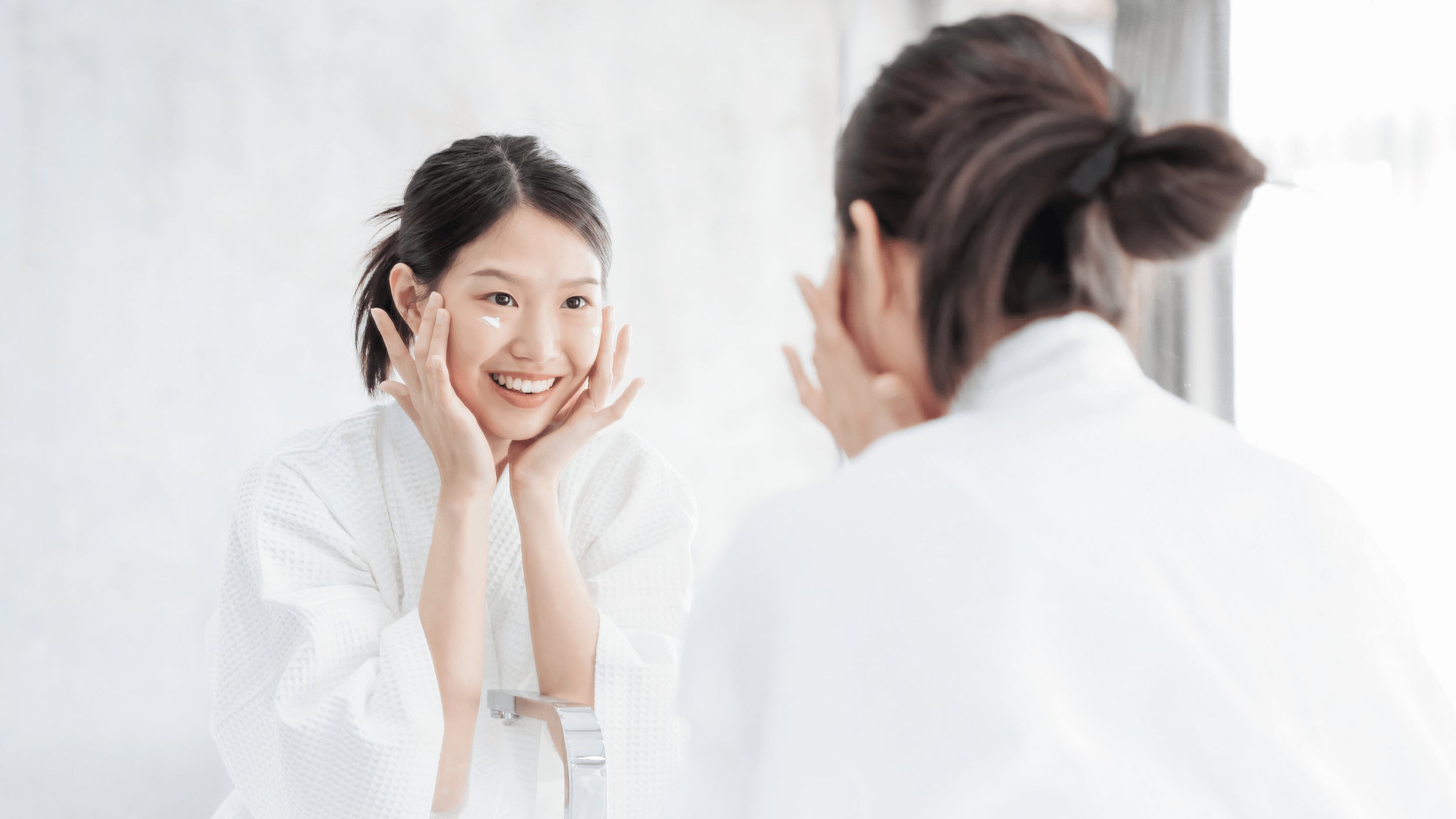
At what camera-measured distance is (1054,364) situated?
0.51 meters

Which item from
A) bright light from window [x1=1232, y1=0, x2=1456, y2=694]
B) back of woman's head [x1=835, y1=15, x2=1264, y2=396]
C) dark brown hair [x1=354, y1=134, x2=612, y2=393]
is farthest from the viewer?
bright light from window [x1=1232, y1=0, x2=1456, y2=694]

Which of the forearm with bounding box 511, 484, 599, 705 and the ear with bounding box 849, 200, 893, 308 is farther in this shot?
the forearm with bounding box 511, 484, 599, 705

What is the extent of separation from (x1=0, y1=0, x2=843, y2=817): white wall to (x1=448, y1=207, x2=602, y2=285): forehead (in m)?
0.86

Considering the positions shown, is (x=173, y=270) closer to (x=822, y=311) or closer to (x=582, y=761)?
(x=582, y=761)

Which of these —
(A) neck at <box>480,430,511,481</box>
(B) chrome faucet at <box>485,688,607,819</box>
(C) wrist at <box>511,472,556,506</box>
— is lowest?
(B) chrome faucet at <box>485,688,607,819</box>

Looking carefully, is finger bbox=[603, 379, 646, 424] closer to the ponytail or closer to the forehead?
the forehead

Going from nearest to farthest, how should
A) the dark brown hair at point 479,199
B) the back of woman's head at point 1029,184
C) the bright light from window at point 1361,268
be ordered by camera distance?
the back of woman's head at point 1029,184 < the dark brown hair at point 479,199 < the bright light from window at point 1361,268

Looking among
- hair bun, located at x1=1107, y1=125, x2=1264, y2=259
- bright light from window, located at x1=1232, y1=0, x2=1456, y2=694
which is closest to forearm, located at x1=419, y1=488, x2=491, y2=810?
hair bun, located at x1=1107, y1=125, x2=1264, y2=259

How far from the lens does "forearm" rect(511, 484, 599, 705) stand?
1.04 metres

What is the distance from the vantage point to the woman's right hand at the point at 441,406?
103 cm

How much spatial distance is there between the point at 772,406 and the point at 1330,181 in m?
1.21

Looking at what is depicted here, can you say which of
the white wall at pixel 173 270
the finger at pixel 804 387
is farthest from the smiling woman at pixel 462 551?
the white wall at pixel 173 270

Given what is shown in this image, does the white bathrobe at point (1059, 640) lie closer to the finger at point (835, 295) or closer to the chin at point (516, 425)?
the finger at point (835, 295)

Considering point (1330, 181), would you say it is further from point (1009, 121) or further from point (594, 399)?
point (1009, 121)
